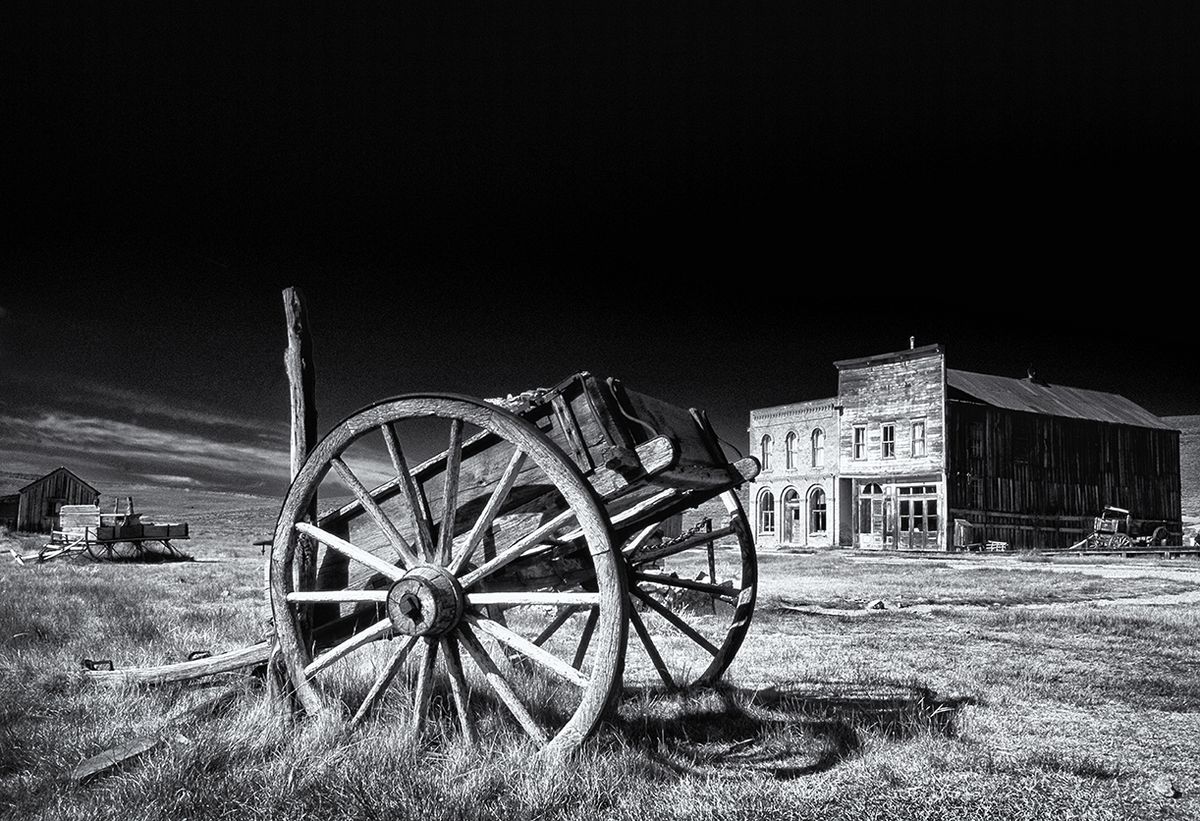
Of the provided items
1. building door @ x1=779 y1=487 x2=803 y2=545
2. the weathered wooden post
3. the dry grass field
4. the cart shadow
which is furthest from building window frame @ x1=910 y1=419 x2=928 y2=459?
the weathered wooden post

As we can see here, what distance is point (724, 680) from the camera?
5.74m

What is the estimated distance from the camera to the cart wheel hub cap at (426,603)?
362cm

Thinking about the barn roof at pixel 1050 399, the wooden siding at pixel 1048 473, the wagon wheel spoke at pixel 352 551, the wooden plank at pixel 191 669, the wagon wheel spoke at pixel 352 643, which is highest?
the barn roof at pixel 1050 399

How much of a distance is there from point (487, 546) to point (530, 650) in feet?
2.56

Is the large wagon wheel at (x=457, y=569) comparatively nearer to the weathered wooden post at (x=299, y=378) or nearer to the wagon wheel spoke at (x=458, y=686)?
the wagon wheel spoke at (x=458, y=686)

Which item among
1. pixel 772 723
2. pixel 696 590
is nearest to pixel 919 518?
pixel 696 590

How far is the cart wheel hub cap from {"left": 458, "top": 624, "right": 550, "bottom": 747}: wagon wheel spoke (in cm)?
8

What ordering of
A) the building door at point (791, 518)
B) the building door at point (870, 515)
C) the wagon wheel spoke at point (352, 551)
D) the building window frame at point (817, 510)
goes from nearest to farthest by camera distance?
the wagon wheel spoke at point (352, 551) → the building door at point (870, 515) → the building window frame at point (817, 510) → the building door at point (791, 518)

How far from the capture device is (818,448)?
1448 inches

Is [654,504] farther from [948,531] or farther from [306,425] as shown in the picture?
[948,531]

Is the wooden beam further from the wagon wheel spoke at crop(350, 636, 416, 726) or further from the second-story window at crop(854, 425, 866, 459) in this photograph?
the second-story window at crop(854, 425, 866, 459)

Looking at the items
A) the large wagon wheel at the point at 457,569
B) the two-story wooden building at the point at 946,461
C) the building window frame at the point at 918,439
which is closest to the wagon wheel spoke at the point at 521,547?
the large wagon wheel at the point at 457,569

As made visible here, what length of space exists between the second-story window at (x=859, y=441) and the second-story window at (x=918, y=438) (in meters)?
2.19

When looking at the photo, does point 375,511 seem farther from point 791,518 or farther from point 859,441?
point 791,518
